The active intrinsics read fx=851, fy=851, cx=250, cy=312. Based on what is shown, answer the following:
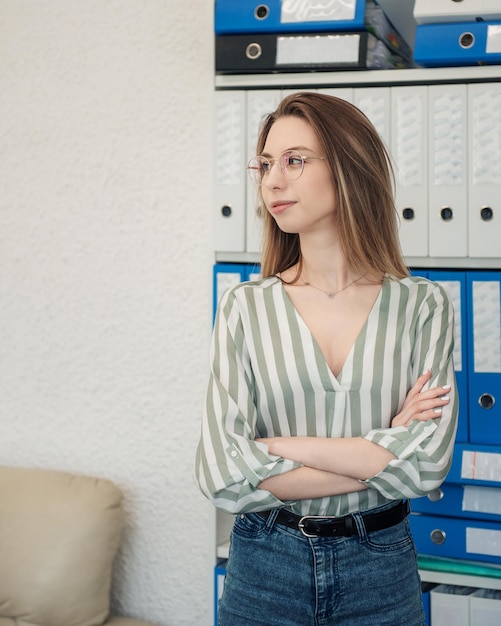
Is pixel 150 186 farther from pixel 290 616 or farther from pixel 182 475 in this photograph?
Result: pixel 290 616

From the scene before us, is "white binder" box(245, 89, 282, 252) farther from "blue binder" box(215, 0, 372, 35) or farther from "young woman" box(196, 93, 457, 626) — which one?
"young woman" box(196, 93, 457, 626)

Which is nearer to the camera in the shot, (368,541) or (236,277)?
(368,541)

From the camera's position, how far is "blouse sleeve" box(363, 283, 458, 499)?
1.28 m

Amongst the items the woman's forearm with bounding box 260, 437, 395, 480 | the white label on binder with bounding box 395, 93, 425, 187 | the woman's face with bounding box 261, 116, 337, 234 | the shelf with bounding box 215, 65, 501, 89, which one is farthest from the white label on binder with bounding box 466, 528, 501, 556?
the shelf with bounding box 215, 65, 501, 89

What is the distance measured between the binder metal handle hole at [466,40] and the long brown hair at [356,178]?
501mm

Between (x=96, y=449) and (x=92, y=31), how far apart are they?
3.80 feet

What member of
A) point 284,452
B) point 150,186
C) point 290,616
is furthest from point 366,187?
point 150,186

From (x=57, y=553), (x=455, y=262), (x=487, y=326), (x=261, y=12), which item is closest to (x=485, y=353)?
(x=487, y=326)

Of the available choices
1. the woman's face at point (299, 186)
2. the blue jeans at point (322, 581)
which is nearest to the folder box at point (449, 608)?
the blue jeans at point (322, 581)

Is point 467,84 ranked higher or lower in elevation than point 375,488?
higher

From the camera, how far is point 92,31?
7.67 ft

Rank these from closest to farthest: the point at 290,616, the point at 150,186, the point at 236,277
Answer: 1. the point at 290,616
2. the point at 236,277
3. the point at 150,186

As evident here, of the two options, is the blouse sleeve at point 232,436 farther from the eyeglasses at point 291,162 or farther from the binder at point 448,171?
the binder at point 448,171

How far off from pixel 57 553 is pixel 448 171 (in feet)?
4.33
